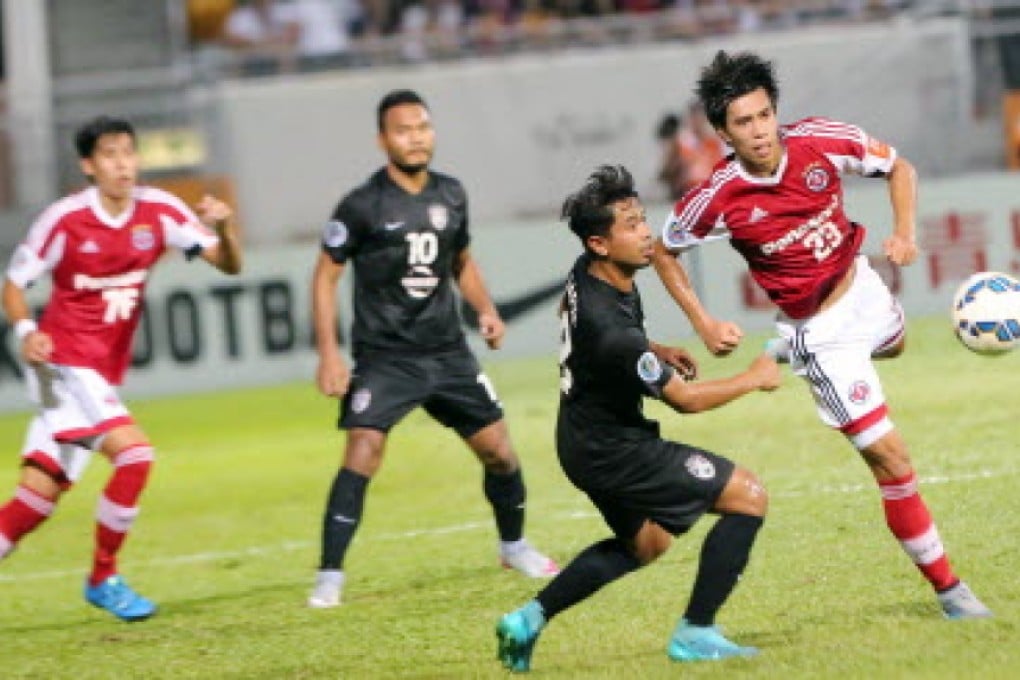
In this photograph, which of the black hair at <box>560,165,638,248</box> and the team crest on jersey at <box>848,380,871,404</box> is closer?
the black hair at <box>560,165,638,248</box>

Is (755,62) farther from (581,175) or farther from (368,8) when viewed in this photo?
(368,8)

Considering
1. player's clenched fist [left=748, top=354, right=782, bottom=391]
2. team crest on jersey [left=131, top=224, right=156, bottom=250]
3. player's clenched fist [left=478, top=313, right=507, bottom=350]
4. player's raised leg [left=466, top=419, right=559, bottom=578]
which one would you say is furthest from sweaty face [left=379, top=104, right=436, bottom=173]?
player's clenched fist [left=748, top=354, right=782, bottom=391]

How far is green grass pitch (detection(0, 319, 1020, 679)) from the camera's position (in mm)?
8945

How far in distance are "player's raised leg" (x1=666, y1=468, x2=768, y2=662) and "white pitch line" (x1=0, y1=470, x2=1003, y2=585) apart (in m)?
4.06

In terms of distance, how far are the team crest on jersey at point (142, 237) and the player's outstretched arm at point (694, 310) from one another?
9.30 feet

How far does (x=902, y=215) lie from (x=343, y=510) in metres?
3.03

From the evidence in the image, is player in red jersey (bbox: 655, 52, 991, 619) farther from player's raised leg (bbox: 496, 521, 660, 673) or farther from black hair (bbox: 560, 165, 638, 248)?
player's raised leg (bbox: 496, 521, 660, 673)

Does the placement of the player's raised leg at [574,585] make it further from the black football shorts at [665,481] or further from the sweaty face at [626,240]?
the sweaty face at [626,240]

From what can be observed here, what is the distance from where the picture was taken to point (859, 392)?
29.9ft

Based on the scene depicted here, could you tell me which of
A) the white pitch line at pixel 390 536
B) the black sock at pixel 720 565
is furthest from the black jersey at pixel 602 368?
the white pitch line at pixel 390 536

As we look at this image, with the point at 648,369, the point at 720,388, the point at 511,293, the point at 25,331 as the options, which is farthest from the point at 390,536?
the point at 511,293

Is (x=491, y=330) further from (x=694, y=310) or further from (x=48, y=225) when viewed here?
(x=694, y=310)

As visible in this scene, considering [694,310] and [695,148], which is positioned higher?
[694,310]

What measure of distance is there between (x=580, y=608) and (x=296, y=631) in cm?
122
